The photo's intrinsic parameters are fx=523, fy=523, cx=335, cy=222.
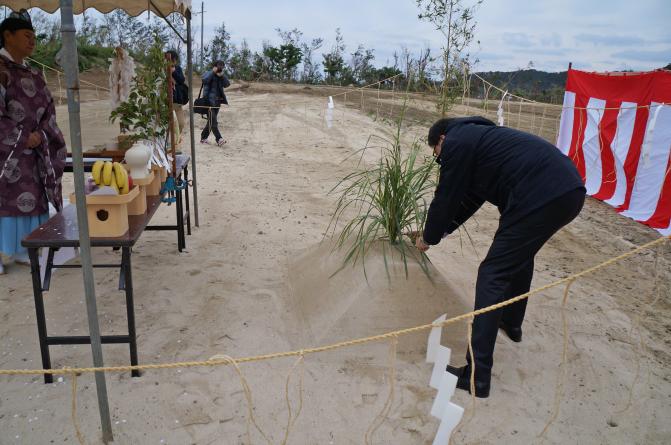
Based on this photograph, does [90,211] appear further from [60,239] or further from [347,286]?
[347,286]

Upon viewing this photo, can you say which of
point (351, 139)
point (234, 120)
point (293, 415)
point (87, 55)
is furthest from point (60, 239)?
point (87, 55)

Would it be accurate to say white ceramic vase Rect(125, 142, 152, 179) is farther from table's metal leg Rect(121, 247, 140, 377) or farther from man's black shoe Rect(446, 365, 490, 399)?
man's black shoe Rect(446, 365, 490, 399)

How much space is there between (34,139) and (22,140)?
2.5 inches

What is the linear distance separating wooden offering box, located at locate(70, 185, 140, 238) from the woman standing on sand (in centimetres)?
128

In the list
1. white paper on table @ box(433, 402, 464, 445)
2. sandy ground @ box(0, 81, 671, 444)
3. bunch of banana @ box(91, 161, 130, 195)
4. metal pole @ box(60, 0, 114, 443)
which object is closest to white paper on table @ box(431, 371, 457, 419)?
white paper on table @ box(433, 402, 464, 445)

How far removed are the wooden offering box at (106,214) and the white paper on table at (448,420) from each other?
1.52 metres

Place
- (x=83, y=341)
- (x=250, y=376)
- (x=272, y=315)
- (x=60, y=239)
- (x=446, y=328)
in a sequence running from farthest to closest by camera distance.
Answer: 1. (x=272, y=315)
2. (x=446, y=328)
3. (x=250, y=376)
4. (x=83, y=341)
5. (x=60, y=239)

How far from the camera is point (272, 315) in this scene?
3051 mm

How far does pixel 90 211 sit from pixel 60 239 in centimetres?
17

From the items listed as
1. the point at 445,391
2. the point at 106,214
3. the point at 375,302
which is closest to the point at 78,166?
the point at 106,214

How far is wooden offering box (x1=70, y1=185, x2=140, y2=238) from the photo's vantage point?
2.19 meters

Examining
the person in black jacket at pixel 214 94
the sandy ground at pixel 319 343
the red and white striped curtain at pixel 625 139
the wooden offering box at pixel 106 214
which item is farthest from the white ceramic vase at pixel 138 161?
the person in black jacket at pixel 214 94

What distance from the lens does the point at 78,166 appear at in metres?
1.68

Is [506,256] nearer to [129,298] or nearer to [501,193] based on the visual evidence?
[501,193]
